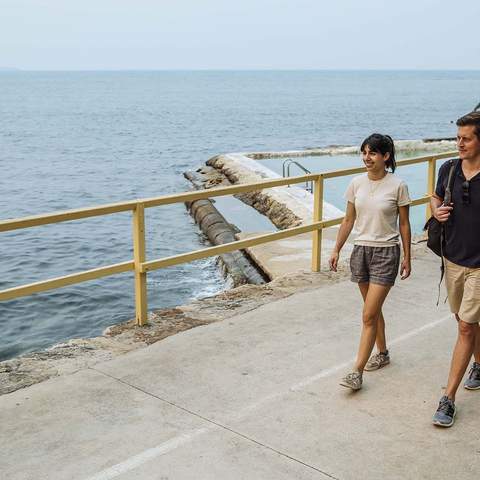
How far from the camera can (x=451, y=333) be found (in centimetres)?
605

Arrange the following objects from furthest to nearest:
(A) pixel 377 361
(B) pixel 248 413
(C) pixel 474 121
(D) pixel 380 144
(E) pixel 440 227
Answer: (A) pixel 377 361, (D) pixel 380 144, (B) pixel 248 413, (E) pixel 440 227, (C) pixel 474 121

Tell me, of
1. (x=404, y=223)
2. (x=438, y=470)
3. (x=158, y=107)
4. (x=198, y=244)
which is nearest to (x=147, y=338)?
(x=404, y=223)

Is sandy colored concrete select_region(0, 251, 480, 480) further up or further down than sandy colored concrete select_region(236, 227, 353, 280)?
further up

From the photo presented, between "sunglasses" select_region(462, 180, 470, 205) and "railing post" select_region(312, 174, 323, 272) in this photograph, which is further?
"railing post" select_region(312, 174, 323, 272)

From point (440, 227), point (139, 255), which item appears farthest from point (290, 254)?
point (440, 227)

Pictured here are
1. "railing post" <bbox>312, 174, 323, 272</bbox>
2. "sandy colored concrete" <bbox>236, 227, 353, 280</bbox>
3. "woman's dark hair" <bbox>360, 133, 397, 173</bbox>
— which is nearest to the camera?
"woman's dark hair" <bbox>360, 133, 397, 173</bbox>

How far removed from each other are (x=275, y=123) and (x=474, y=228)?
259ft

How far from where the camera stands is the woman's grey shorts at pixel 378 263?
4.78 meters

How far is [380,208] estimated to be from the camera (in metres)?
4.73

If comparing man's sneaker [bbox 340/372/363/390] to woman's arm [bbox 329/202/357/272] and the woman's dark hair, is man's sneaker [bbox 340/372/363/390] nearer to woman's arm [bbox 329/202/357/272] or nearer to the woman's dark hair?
woman's arm [bbox 329/202/357/272]

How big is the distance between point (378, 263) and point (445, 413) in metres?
1.02

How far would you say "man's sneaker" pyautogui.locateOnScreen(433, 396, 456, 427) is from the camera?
4379 millimetres

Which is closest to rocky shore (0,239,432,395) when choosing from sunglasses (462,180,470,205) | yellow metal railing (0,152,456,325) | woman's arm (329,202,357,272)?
yellow metal railing (0,152,456,325)

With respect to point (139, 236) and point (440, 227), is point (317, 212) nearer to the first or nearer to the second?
point (139, 236)
